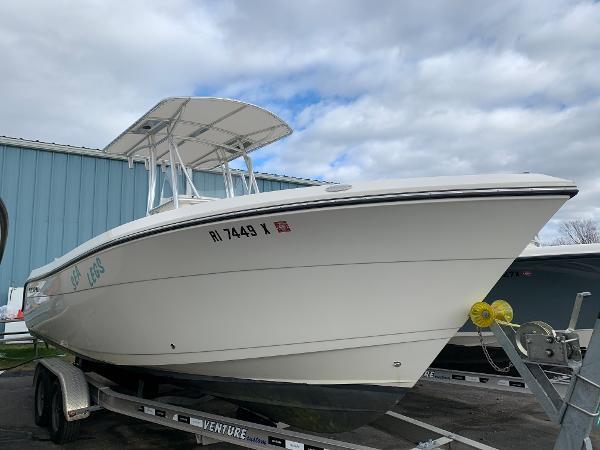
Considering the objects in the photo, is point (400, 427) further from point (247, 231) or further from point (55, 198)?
point (55, 198)

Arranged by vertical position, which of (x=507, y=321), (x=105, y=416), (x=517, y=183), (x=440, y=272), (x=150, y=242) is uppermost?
(x=517, y=183)

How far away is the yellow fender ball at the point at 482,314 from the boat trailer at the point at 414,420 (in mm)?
58

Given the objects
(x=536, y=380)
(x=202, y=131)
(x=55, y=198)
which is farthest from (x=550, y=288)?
(x=55, y=198)

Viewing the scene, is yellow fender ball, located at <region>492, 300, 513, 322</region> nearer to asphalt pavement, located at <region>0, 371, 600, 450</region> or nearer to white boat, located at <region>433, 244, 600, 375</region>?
asphalt pavement, located at <region>0, 371, 600, 450</region>

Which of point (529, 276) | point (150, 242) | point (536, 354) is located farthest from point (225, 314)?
point (529, 276)

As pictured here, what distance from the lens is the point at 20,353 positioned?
31.7ft

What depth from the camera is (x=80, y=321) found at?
4.33 meters

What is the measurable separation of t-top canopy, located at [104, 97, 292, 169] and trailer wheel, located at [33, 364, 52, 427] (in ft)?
7.89

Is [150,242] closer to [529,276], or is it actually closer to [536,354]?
[536,354]

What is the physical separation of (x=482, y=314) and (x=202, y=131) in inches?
134

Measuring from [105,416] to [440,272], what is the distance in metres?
4.11

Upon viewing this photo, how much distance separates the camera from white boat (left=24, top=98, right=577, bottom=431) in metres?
2.74

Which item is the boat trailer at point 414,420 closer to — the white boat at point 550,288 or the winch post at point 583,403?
the winch post at point 583,403

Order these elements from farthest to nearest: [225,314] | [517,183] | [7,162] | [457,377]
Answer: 1. [7,162]
2. [457,377]
3. [225,314]
4. [517,183]
